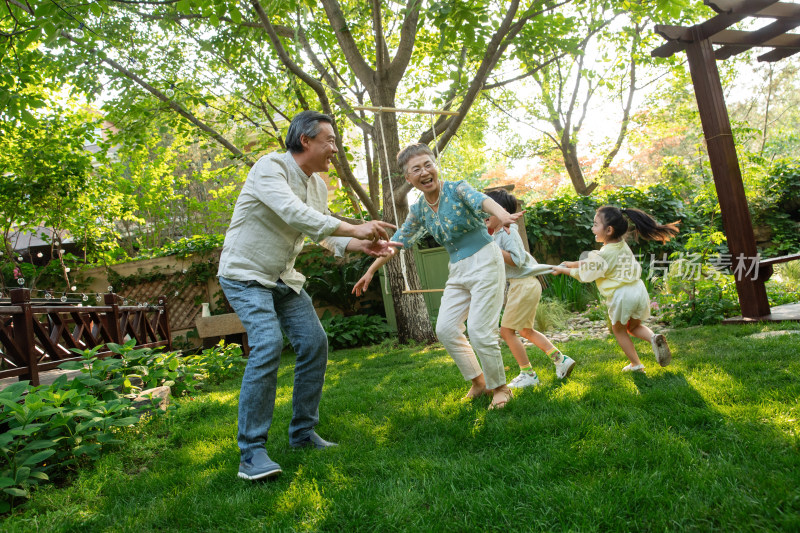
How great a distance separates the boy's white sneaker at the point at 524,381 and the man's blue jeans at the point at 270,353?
1544 millimetres

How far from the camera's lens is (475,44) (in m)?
6.12

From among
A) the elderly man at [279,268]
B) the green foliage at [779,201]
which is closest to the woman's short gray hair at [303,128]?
the elderly man at [279,268]

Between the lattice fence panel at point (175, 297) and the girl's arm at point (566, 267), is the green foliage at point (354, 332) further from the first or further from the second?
the girl's arm at point (566, 267)

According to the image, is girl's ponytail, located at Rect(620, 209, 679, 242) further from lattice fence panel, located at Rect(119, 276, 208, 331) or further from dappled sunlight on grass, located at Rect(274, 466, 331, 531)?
lattice fence panel, located at Rect(119, 276, 208, 331)

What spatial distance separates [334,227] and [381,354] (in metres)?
4.58

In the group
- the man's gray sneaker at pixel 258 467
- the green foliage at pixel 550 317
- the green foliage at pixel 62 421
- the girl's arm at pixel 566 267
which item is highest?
the girl's arm at pixel 566 267

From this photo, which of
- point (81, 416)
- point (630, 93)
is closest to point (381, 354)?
point (81, 416)

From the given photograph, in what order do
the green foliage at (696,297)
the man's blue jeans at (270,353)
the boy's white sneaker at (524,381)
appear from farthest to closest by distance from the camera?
the green foliage at (696,297), the boy's white sneaker at (524,381), the man's blue jeans at (270,353)

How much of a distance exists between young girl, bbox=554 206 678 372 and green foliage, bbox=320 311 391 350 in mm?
4801

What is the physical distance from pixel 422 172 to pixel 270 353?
58.5 inches

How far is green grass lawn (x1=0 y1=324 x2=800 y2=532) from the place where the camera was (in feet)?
5.88

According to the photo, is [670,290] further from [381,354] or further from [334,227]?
[334,227]

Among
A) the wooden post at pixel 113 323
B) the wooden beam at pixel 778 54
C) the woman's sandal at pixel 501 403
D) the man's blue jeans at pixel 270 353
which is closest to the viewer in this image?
the man's blue jeans at pixel 270 353

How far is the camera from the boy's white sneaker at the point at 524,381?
3.83m
